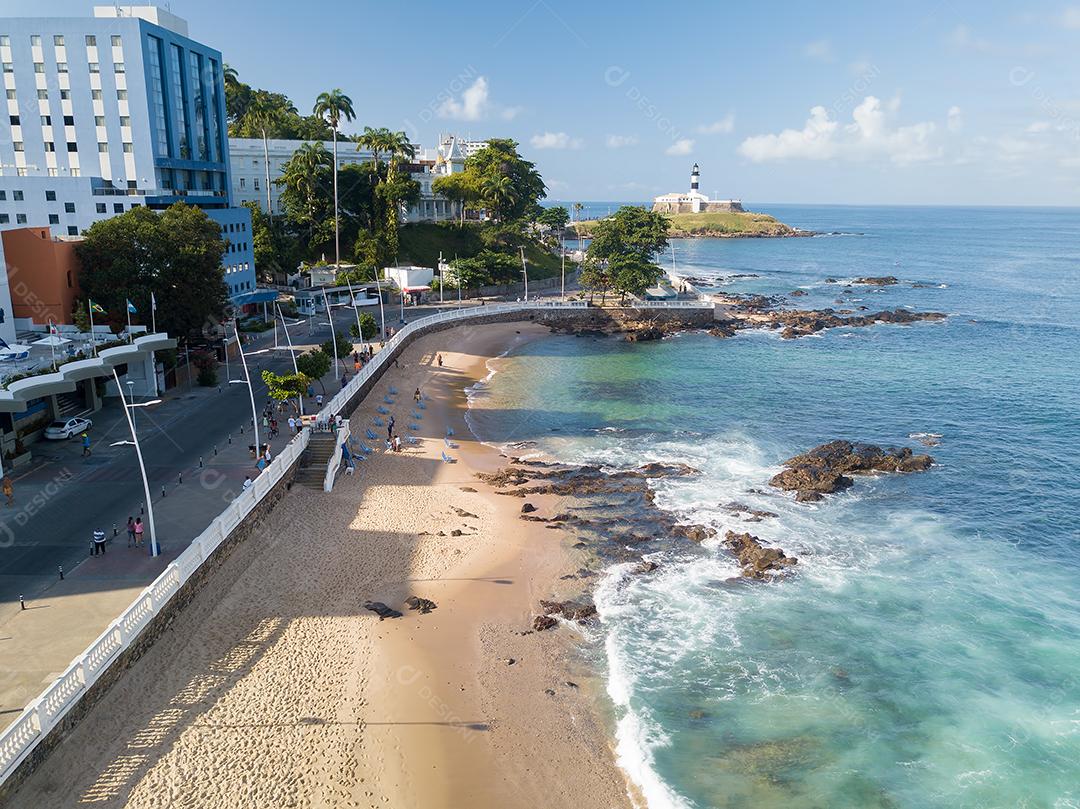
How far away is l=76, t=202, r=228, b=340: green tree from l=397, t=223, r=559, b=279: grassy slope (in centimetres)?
5064

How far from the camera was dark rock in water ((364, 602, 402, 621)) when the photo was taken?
83.7ft

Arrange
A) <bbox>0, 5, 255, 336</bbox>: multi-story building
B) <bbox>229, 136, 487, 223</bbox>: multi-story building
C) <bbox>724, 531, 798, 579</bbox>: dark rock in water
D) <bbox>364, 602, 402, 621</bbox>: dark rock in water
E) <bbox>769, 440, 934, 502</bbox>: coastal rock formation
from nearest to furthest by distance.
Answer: <bbox>364, 602, 402, 621</bbox>: dark rock in water, <bbox>724, 531, 798, 579</bbox>: dark rock in water, <bbox>769, 440, 934, 502</bbox>: coastal rock formation, <bbox>0, 5, 255, 336</bbox>: multi-story building, <bbox>229, 136, 487, 223</bbox>: multi-story building

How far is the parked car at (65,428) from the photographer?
36.0 meters

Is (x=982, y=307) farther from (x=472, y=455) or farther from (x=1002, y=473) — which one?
(x=472, y=455)

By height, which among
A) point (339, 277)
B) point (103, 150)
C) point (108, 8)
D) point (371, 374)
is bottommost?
point (371, 374)

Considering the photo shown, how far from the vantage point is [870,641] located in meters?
25.6

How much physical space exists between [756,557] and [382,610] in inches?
590

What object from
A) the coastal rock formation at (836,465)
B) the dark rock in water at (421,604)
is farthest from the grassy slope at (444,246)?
the dark rock in water at (421,604)

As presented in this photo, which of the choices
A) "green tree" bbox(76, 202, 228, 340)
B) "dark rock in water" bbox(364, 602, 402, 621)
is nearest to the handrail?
"dark rock in water" bbox(364, 602, 402, 621)

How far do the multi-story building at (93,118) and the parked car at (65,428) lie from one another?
26420 mm

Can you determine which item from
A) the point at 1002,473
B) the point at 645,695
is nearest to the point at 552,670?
the point at 645,695

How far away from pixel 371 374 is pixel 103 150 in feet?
105

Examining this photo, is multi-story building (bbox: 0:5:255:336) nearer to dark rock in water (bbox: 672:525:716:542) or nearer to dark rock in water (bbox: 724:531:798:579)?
dark rock in water (bbox: 672:525:716:542)

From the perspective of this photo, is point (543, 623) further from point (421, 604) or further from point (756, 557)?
point (756, 557)
